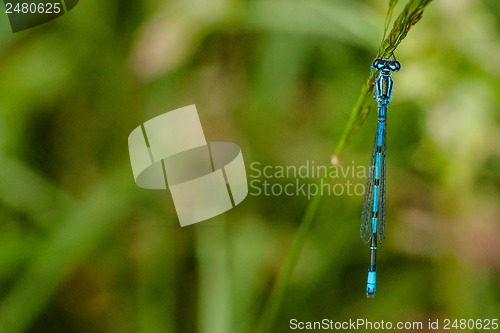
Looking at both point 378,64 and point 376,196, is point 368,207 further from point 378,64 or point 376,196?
point 378,64

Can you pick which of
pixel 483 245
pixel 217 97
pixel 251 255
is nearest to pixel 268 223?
pixel 251 255

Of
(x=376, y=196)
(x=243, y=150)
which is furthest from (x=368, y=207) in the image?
(x=243, y=150)

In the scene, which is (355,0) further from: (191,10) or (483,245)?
(483,245)

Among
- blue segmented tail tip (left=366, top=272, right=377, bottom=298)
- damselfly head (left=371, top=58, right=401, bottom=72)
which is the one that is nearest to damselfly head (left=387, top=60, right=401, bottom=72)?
damselfly head (left=371, top=58, right=401, bottom=72)

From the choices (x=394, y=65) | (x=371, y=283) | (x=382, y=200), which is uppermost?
(x=394, y=65)

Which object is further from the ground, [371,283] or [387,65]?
[387,65]

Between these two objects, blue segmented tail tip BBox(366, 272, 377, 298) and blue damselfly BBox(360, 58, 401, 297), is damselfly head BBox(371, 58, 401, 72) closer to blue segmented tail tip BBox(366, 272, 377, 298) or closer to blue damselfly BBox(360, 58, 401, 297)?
blue damselfly BBox(360, 58, 401, 297)

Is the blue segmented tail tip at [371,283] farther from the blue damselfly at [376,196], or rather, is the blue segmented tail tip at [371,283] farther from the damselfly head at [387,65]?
the damselfly head at [387,65]
